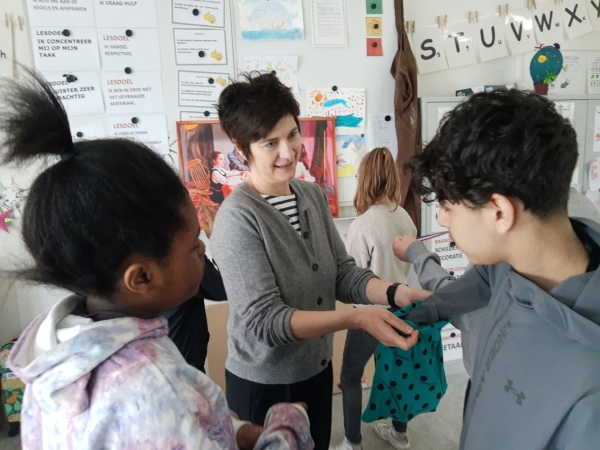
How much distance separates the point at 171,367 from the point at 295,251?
0.60m

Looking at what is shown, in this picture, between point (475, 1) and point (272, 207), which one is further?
point (475, 1)

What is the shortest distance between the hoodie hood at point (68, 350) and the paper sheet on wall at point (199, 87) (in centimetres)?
178

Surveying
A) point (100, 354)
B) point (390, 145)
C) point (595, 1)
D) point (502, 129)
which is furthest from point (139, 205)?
point (595, 1)

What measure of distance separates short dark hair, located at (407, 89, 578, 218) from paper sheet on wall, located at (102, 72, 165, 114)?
1786mm

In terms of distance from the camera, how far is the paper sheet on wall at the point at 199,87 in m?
2.14

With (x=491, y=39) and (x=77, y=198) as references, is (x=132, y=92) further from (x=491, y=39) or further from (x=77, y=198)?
(x=491, y=39)

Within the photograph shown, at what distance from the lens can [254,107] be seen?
3.59 ft

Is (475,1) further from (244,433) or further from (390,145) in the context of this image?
(244,433)

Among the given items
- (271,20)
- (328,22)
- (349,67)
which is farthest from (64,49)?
(349,67)

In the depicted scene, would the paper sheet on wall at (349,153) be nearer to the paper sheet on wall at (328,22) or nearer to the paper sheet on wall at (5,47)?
the paper sheet on wall at (328,22)

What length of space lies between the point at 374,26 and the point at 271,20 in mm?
604

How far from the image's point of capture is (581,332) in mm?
582

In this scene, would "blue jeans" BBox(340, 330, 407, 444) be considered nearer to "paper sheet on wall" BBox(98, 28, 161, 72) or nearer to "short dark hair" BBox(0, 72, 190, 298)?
"short dark hair" BBox(0, 72, 190, 298)

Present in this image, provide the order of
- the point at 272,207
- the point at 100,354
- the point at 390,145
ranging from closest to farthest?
the point at 100,354, the point at 272,207, the point at 390,145
